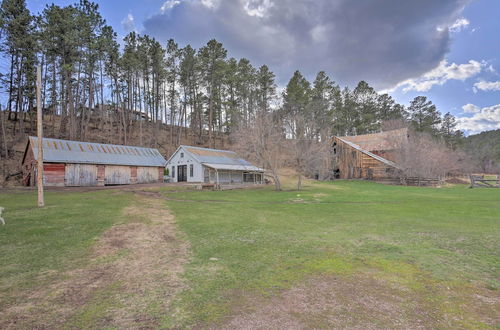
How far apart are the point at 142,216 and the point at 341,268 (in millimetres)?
8940

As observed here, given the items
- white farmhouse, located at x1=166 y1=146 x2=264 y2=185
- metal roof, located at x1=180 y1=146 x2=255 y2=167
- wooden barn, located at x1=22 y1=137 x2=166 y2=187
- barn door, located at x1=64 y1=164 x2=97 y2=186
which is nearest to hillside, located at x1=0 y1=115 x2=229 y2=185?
wooden barn, located at x1=22 y1=137 x2=166 y2=187

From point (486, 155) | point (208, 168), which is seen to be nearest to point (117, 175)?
point (208, 168)

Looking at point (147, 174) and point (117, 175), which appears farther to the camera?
point (147, 174)

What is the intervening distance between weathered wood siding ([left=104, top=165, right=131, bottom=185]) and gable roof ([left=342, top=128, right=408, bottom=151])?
125ft

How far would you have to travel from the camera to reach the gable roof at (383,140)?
38369 mm

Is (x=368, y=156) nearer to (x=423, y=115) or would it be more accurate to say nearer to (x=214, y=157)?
(x=214, y=157)

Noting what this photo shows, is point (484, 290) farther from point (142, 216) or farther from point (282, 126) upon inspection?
point (282, 126)

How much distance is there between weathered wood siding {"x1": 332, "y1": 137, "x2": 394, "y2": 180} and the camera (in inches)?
1538

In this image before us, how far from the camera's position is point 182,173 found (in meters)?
35.5

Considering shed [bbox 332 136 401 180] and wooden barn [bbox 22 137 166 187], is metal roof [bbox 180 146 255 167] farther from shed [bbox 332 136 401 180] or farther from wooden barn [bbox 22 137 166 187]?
shed [bbox 332 136 401 180]

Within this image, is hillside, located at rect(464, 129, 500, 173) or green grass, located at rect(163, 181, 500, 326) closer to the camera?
green grass, located at rect(163, 181, 500, 326)

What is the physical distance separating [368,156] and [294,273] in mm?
40080

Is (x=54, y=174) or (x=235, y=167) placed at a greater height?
(x=235, y=167)

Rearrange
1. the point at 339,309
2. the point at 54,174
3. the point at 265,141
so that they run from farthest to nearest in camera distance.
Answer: the point at 265,141
the point at 54,174
the point at 339,309
